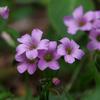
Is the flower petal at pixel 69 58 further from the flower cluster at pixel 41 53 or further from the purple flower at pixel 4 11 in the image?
the purple flower at pixel 4 11

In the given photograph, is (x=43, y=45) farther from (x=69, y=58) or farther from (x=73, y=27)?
(x=73, y=27)

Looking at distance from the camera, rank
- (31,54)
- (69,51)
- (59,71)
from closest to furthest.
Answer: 1. (31,54)
2. (69,51)
3. (59,71)

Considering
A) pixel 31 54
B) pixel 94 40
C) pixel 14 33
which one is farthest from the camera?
pixel 14 33

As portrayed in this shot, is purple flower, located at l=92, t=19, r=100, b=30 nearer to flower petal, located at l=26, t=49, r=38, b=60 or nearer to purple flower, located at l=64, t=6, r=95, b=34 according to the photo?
purple flower, located at l=64, t=6, r=95, b=34

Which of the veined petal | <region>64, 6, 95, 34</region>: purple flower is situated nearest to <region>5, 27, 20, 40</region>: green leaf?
<region>64, 6, 95, 34</region>: purple flower

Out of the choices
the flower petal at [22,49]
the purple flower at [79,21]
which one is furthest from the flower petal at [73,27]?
the flower petal at [22,49]

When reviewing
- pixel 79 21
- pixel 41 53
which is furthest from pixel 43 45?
pixel 79 21

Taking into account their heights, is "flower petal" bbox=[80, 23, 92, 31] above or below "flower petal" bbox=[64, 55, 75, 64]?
above
